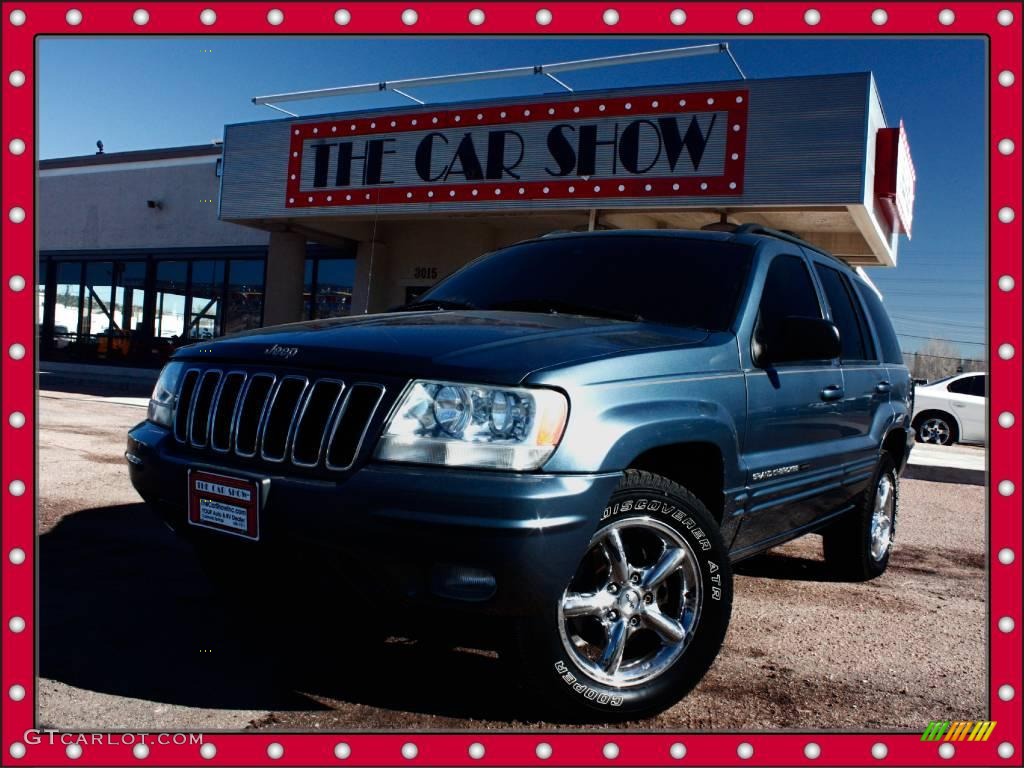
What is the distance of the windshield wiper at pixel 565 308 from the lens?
348cm

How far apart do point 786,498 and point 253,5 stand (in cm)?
276

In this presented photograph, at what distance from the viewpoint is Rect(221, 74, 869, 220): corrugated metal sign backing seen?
Result: 37.7 ft

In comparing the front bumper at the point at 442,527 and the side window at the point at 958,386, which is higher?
the side window at the point at 958,386

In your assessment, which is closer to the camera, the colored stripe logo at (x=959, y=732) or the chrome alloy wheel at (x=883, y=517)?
the colored stripe logo at (x=959, y=732)

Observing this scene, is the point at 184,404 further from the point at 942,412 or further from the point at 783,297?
the point at 942,412

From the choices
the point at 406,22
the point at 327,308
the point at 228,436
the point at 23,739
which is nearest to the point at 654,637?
the point at 228,436

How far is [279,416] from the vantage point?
2.69 metres

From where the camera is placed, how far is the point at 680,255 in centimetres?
382

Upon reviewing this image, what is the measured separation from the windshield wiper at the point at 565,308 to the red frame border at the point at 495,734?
145cm

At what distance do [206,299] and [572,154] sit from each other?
39.3 feet

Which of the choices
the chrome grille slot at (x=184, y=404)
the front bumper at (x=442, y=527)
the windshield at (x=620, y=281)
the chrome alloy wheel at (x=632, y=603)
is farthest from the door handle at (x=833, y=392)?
the chrome grille slot at (x=184, y=404)

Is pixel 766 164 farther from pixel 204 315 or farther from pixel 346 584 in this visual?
pixel 204 315

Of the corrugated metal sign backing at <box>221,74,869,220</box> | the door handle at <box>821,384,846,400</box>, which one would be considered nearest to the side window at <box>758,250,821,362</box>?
the door handle at <box>821,384,846,400</box>

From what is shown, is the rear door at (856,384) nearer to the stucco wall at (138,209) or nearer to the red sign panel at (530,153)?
the red sign panel at (530,153)
